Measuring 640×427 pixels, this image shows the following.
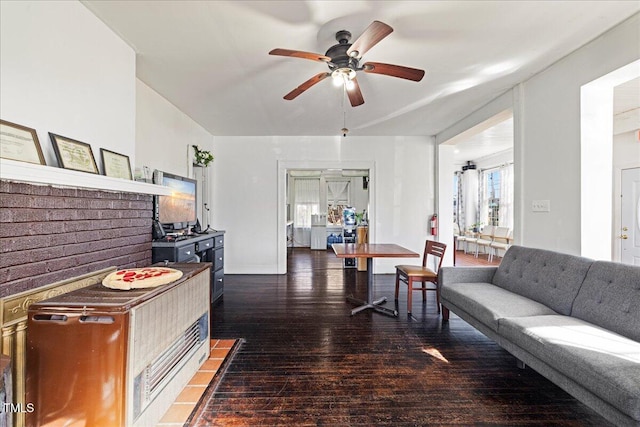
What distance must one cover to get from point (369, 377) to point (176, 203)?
2843mm

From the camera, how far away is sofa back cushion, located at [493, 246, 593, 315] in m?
2.12

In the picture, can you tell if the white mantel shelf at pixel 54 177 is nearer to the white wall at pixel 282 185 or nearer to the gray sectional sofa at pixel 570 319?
the gray sectional sofa at pixel 570 319

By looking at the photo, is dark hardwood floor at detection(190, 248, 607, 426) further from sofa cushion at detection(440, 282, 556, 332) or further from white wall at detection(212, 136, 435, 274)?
white wall at detection(212, 136, 435, 274)

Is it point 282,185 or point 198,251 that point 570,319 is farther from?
point 282,185

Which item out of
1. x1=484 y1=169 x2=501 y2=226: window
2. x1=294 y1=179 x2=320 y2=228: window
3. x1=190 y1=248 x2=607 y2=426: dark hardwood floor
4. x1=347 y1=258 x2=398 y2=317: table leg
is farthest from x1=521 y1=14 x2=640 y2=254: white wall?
x1=294 y1=179 x2=320 y2=228: window

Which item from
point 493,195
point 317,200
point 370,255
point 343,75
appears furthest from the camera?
point 317,200

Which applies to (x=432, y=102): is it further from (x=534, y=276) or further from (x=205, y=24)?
(x=205, y=24)

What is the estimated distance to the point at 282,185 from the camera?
16.9ft

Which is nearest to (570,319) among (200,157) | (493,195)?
(200,157)

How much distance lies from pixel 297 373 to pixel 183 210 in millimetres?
2472

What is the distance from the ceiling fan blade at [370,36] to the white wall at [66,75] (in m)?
1.82

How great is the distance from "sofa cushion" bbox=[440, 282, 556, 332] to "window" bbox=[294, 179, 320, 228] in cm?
649

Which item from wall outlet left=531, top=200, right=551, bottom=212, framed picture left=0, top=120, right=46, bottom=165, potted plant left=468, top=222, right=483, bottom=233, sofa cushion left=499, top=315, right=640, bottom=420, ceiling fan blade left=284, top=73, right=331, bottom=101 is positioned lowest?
sofa cushion left=499, top=315, right=640, bottom=420

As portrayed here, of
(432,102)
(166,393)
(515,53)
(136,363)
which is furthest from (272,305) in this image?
(515,53)
